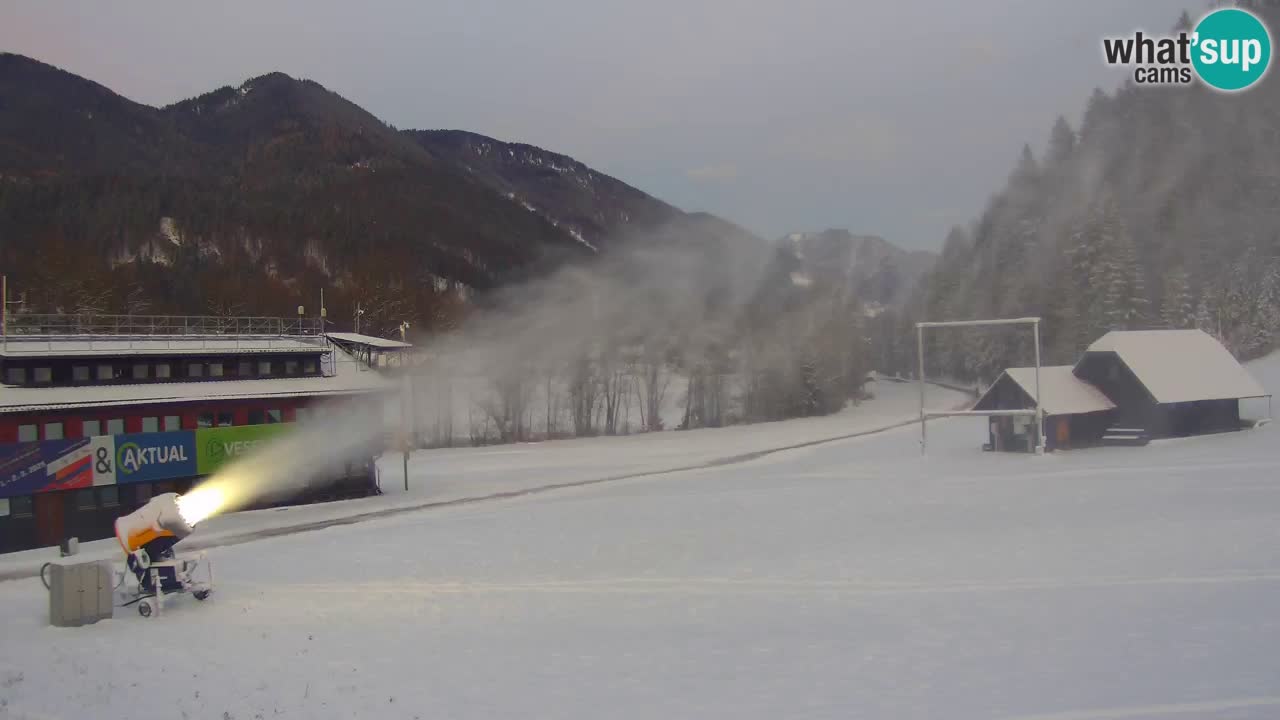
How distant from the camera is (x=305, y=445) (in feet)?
143

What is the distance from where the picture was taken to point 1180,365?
176 feet

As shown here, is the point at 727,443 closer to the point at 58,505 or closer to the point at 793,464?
the point at 793,464

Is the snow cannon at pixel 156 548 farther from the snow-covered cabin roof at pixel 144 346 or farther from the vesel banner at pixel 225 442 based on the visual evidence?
the snow-covered cabin roof at pixel 144 346

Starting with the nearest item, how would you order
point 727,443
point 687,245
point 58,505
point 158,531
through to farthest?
point 158,531 < point 58,505 < point 727,443 < point 687,245

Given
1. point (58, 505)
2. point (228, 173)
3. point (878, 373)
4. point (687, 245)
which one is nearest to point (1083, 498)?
point (58, 505)

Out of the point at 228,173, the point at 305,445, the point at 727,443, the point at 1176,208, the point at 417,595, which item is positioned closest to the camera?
the point at 417,595

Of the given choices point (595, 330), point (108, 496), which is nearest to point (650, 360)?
point (595, 330)

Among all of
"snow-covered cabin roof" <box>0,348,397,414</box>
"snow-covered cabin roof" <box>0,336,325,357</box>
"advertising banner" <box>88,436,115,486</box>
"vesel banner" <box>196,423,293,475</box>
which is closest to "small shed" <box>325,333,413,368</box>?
"snow-covered cabin roof" <box>0,348,397,414</box>

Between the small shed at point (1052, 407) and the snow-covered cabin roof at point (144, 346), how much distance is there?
37.6 m

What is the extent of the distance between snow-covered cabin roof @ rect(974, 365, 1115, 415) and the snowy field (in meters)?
11.6

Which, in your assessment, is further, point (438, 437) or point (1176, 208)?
point (1176, 208)

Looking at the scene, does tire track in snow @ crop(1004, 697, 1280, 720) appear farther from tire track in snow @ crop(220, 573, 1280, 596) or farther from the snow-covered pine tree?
the snow-covered pine tree

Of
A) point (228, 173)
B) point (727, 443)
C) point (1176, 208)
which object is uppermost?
point (228, 173)

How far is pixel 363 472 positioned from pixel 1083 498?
1276 inches
